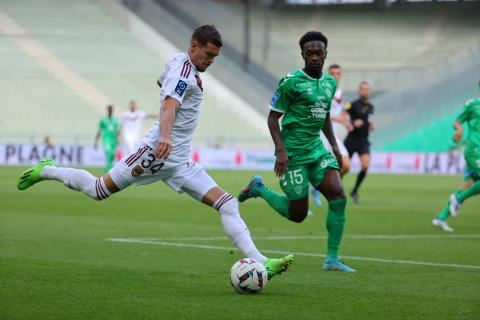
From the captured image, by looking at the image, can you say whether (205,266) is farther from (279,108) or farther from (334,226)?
(279,108)

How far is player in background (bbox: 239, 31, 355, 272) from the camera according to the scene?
10.6 metres

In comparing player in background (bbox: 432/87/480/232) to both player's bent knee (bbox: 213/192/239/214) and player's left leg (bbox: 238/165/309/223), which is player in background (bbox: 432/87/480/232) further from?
player's bent knee (bbox: 213/192/239/214)

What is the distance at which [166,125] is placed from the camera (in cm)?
920

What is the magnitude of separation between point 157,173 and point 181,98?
2.72 feet

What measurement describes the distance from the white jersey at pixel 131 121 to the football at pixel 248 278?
27150mm

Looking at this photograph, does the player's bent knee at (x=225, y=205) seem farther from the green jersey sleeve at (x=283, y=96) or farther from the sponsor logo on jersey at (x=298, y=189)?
the green jersey sleeve at (x=283, y=96)

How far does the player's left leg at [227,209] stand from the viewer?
965 centimetres

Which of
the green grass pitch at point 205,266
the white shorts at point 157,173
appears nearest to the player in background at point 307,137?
the green grass pitch at point 205,266

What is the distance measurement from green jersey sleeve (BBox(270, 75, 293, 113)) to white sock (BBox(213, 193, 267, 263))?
4.44 feet

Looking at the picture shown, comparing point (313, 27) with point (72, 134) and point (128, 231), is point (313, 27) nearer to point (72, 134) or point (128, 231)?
point (72, 134)

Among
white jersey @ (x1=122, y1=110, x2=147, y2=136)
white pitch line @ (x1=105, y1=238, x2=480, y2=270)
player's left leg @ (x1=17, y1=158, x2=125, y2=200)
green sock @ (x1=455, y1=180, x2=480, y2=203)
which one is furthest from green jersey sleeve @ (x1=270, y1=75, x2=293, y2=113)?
white jersey @ (x1=122, y1=110, x2=147, y2=136)

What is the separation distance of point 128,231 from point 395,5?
4575cm

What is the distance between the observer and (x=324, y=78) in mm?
10820

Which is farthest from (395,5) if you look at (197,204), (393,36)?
(197,204)
